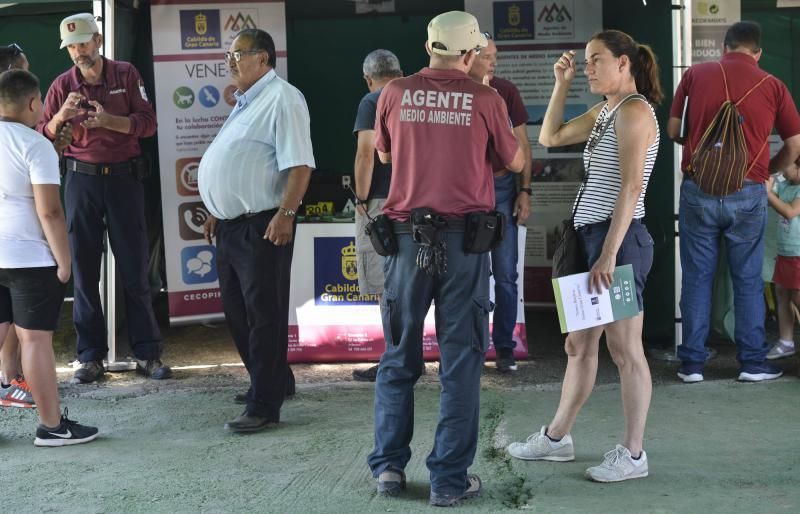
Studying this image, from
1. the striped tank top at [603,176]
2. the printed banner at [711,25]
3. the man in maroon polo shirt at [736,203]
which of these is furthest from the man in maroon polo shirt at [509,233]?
the striped tank top at [603,176]

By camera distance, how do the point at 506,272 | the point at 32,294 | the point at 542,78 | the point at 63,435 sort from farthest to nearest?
the point at 542,78
the point at 506,272
the point at 63,435
the point at 32,294

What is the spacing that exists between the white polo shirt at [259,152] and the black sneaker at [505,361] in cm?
190

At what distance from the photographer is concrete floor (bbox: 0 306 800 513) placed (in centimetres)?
400

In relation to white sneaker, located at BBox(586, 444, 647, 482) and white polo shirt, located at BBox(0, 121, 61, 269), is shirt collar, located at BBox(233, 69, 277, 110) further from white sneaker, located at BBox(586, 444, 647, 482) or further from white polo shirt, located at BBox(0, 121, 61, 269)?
white sneaker, located at BBox(586, 444, 647, 482)

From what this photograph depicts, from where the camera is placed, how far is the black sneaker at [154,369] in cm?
619

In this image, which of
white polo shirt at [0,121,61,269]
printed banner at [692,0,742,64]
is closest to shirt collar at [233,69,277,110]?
white polo shirt at [0,121,61,269]

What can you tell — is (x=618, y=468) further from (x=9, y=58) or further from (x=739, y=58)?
(x=9, y=58)

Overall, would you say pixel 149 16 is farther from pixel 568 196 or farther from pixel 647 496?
pixel 647 496

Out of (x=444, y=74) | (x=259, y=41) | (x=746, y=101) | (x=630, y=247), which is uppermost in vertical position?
(x=259, y=41)

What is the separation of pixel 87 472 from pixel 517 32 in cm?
436

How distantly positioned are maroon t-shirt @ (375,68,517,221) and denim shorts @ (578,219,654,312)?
0.48 metres

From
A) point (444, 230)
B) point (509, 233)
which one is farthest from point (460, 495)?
point (509, 233)

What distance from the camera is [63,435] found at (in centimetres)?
485

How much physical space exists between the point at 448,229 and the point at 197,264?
370 cm
